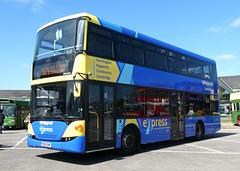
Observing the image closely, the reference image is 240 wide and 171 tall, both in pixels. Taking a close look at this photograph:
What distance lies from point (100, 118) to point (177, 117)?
16.4 feet

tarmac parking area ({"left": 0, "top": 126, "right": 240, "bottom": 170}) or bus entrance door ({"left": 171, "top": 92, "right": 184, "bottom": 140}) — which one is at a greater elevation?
bus entrance door ({"left": 171, "top": 92, "right": 184, "bottom": 140})

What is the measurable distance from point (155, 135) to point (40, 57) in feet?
17.6

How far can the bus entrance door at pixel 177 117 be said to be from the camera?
11453 millimetres

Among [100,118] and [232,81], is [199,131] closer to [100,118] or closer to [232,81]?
[100,118]

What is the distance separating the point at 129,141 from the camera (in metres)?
9.09

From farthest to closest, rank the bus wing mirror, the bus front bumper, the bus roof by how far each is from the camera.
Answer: the bus roof < the bus wing mirror < the bus front bumper

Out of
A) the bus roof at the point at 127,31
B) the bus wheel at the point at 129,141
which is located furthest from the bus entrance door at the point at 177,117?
the bus wheel at the point at 129,141

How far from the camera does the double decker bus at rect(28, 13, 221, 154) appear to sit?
7.51 meters

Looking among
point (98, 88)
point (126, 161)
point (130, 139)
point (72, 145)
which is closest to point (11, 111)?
point (130, 139)

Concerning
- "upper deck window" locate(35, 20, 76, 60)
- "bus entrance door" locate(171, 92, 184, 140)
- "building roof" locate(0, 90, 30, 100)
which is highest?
"building roof" locate(0, 90, 30, 100)

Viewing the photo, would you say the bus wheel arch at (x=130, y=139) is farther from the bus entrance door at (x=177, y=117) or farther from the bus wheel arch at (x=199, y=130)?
the bus wheel arch at (x=199, y=130)

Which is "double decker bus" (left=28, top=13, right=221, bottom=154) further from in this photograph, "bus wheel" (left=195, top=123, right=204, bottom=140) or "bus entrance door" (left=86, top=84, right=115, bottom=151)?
"bus wheel" (left=195, top=123, right=204, bottom=140)

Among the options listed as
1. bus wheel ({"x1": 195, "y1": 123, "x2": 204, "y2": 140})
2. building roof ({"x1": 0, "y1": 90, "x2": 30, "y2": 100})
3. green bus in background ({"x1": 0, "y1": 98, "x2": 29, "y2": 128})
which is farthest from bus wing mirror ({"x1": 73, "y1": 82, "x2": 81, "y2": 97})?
building roof ({"x1": 0, "y1": 90, "x2": 30, "y2": 100})

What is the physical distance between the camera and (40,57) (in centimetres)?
853
